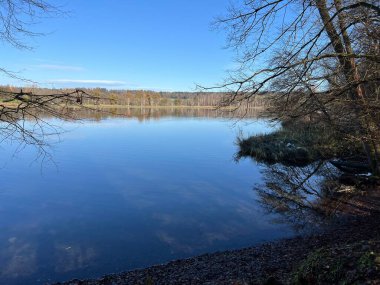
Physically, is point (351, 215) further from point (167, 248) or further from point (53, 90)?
point (53, 90)

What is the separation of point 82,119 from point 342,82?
726 centimetres

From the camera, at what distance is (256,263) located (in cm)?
768

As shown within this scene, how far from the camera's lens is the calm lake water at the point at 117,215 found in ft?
29.0

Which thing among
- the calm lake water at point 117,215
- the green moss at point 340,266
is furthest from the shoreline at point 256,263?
the calm lake water at point 117,215

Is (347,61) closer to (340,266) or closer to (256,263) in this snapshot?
(256,263)

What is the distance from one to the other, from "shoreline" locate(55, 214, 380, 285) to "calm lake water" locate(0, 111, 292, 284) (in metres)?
0.81

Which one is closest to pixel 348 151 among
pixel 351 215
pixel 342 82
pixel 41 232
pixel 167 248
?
pixel 351 215

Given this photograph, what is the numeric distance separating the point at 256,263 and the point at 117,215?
6186mm

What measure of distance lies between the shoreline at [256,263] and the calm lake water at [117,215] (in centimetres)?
81

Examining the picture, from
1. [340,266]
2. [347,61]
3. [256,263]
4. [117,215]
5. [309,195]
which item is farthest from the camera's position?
[309,195]

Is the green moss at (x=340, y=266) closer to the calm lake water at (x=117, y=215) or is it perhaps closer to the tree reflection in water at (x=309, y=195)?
the calm lake water at (x=117, y=215)

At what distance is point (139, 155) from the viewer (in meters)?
26.8

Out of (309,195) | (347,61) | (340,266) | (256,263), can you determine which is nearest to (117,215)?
(256,263)

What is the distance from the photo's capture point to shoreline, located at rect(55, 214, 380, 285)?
5855mm
